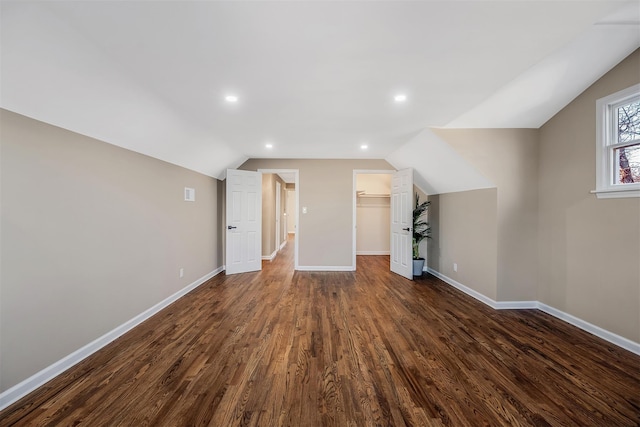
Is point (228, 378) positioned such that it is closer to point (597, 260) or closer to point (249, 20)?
point (249, 20)

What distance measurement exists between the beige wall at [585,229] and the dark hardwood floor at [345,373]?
323 mm

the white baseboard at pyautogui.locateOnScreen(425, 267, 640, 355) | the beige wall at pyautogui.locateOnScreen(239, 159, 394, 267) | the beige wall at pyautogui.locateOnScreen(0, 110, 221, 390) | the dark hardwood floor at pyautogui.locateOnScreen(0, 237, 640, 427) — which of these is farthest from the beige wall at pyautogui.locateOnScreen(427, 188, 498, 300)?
the beige wall at pyautogui.locateOnScreen(0, 110, 221, 390)

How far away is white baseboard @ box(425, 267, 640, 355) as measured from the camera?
2.29 m

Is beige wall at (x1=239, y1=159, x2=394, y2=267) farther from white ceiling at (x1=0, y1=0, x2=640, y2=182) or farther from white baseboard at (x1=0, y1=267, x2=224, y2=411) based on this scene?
white baseboard at (x1=0, y1=267, x2=224, y2=411)

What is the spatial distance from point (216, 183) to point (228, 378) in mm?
3789

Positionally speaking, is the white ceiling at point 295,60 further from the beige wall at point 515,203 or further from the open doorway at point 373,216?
the open doorway at point 373,216

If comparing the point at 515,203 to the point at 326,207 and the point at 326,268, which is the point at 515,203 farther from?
the point at 326,268

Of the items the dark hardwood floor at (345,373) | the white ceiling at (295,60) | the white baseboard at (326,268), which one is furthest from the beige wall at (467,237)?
the white baseboard at (326,268)

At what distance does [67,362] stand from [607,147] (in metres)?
5.30

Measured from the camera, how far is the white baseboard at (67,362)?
163 centimetres

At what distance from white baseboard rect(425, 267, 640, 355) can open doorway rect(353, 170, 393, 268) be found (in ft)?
9.45

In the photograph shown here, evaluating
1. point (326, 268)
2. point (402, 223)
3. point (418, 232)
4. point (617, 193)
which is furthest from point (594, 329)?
point (326, 268)

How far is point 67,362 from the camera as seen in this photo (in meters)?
1.99

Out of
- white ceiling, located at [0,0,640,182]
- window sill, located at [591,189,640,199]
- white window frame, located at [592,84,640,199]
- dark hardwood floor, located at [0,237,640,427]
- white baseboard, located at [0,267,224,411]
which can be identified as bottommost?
dark hardwood floor, located at [0,237,640,427]
